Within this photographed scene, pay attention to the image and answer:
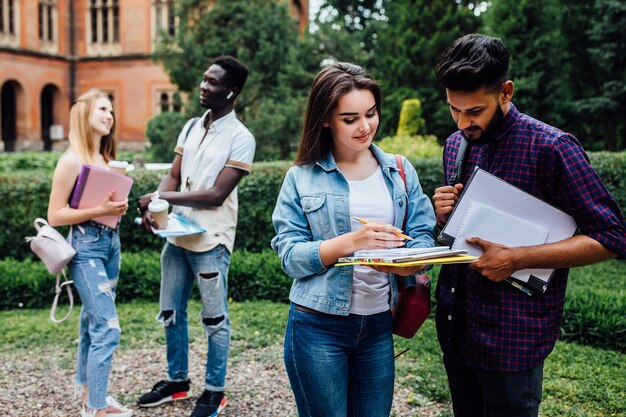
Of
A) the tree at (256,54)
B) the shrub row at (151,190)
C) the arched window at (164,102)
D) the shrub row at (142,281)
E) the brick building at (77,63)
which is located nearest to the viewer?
the shrub row at (142,281)

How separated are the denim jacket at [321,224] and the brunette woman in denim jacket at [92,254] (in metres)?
1.76

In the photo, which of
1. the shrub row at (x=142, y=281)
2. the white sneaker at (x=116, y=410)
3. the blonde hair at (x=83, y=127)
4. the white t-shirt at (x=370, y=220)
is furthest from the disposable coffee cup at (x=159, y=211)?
the shrub row at (x=142, y=281)

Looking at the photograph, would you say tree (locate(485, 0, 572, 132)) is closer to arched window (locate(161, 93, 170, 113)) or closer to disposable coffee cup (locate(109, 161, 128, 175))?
disposable coffee cup (locate(109, 161, 128, 175))

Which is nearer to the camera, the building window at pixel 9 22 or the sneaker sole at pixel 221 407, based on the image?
the sneaker sole at pixel 221 407

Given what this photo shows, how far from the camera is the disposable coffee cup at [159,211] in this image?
3.70 metres

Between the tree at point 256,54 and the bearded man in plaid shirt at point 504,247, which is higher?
the tree at point 256,54

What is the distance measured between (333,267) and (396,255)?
0.39 m

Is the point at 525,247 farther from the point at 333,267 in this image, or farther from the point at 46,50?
the point at 46,50

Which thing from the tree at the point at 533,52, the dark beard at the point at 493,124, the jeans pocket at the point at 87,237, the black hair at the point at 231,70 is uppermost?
the tree at the point at 533,52

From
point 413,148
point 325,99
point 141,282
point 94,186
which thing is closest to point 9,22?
point 413,148

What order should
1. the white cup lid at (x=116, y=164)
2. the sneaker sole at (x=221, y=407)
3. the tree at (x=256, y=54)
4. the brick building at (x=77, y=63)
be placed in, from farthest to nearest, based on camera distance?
the brick building at (x=77, y=63), the tree at (x=256, y=54), the sneaker sole at (x=221, y=407), the white cup lid at (x=116, y=164)

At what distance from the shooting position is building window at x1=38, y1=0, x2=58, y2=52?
30.2m

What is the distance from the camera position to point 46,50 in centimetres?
3033

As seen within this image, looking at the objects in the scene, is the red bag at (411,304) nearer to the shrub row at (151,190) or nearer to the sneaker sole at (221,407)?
the sneaker sole at (221,407)
